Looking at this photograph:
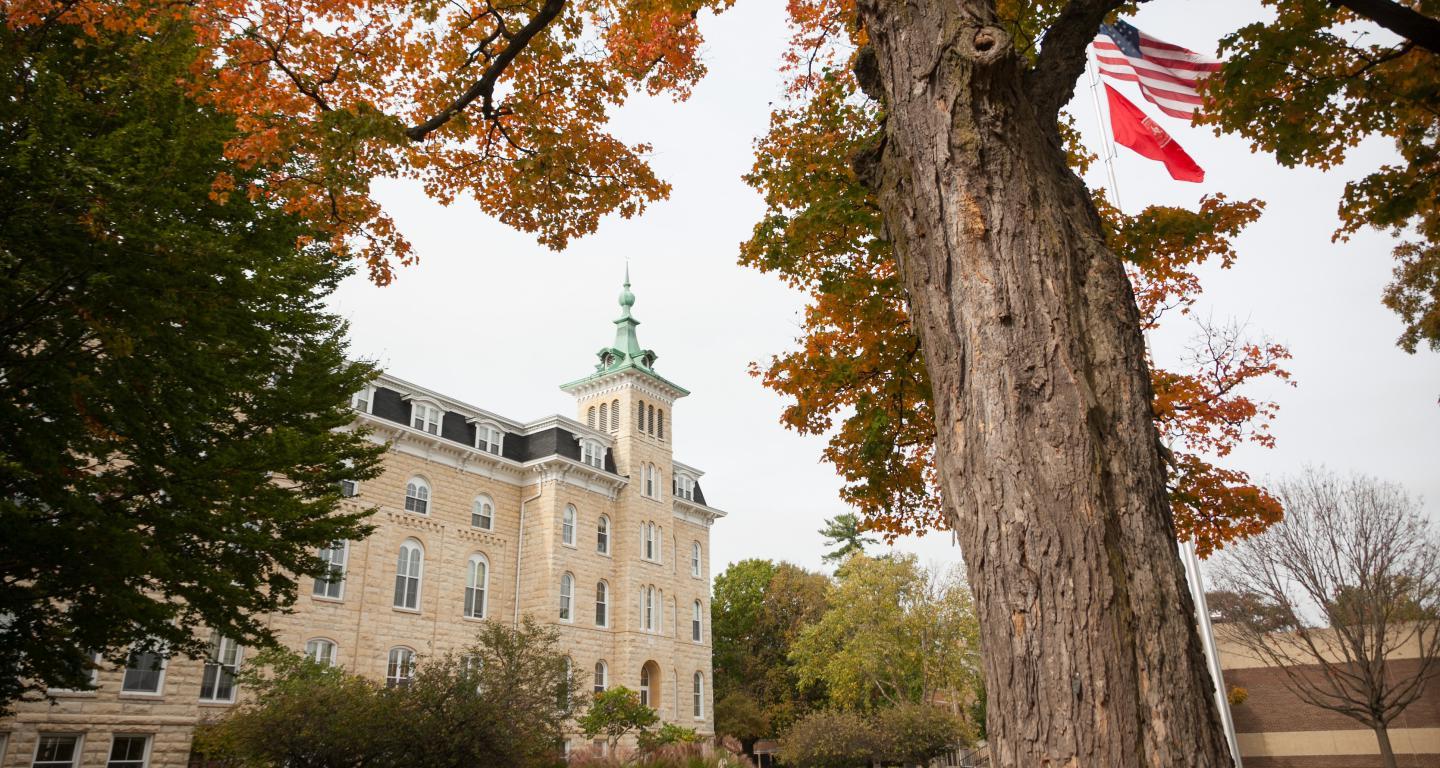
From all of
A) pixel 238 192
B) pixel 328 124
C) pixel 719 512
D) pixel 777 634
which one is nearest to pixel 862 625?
pixel 719 512

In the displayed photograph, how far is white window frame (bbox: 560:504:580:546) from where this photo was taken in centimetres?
3305

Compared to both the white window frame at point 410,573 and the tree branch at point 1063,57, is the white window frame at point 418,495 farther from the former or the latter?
the tree branch at point 1063,57

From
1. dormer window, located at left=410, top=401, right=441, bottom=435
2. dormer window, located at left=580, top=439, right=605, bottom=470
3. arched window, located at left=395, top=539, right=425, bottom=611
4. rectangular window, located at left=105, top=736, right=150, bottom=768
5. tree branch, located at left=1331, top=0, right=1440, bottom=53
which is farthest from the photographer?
dormer window, located at left=580, top=439, right=605, bottom=470

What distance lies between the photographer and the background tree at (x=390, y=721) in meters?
14.2

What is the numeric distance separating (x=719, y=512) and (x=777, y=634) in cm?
1122

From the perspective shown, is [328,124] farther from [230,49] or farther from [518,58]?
[518,58]

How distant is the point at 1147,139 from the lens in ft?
41.9

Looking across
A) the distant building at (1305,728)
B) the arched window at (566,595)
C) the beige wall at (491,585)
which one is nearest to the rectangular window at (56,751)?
the beige wall at (491,585)

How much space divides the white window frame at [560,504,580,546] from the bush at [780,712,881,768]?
1226 cm

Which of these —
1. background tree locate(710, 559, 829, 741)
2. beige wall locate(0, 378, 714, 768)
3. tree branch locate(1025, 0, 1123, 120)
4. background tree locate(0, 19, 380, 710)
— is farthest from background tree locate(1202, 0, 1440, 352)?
background tree locate(710, 559, 829, 741)

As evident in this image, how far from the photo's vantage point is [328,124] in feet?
21.8

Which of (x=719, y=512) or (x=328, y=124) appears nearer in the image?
(x=328, y=124)

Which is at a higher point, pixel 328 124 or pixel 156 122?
pixel 156 122

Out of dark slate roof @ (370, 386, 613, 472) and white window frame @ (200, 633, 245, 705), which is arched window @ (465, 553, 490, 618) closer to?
dark slate roof @ (370, 386, 613, 472)
